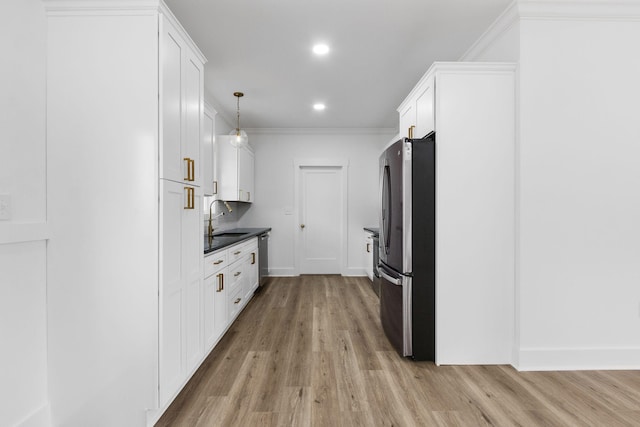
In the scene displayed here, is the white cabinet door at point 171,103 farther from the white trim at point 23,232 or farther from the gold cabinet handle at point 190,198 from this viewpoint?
the white trim at point 23,232

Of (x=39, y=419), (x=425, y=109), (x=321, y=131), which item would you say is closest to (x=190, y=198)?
(x=39, y=419)

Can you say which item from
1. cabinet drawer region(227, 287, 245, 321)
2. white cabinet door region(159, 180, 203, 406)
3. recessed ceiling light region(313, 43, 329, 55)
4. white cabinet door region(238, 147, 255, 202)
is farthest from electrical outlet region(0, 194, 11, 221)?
white cabinet door region(238, 147, 255, 202)

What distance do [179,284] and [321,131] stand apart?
4312 mm

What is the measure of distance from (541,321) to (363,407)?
153 cm

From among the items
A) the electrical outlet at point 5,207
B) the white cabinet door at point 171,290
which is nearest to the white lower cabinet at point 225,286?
the white cabinet door at point 171,290

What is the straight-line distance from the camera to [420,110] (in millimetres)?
2717

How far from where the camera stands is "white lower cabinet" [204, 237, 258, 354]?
2.46 meters

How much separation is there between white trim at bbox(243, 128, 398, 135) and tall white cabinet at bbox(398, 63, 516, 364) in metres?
3.34

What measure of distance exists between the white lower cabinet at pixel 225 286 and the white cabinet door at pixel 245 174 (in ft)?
3.18

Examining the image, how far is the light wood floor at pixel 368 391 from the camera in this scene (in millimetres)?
1748

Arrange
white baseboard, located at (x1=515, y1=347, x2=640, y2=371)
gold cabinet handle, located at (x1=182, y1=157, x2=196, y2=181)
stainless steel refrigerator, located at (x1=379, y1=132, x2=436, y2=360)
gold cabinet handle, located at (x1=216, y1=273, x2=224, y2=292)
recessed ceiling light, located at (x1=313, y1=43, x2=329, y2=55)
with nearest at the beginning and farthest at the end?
gold cabinet handle, located at (x1=182, y1=157, x2=196, y2=181) → white baseboard, located at (x1=515, y1=347, x2=640, y2=371) → stainless steel refrigerator, located at (x1=379, y1=132, x2=436, y2=360) → gold cabinet handle, located at (x1=216, y1=273, x2=224, y2=292) → recessed ceiling light, located at (x1=313, y1=43, x2=329, y2=55)

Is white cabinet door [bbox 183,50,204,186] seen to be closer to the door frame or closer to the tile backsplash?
the tile backsplash

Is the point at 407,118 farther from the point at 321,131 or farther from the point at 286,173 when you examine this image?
the point at 286,173

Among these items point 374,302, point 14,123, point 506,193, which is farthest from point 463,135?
point 14,123
